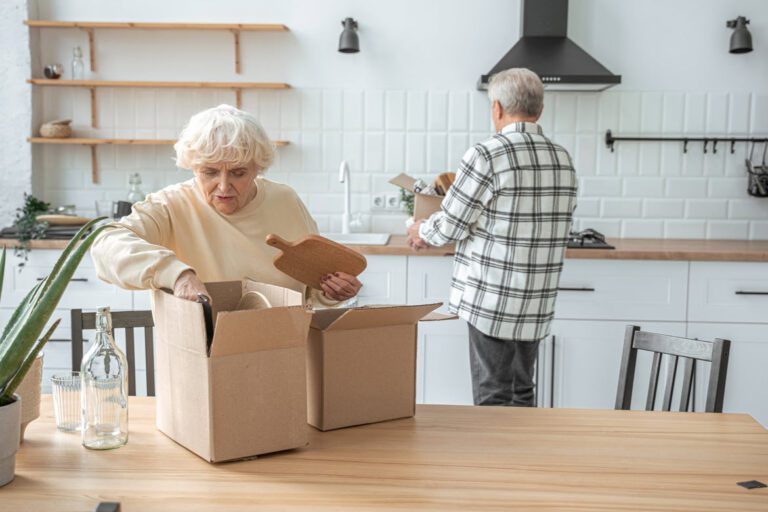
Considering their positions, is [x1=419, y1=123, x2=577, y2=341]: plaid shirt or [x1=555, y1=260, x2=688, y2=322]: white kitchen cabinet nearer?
[x1=419, y1=123, x2=577, y2=341]: plaid shirt

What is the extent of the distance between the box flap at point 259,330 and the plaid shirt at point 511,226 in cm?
132

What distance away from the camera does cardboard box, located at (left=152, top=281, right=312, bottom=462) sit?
4.40 feet

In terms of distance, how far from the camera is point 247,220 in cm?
197

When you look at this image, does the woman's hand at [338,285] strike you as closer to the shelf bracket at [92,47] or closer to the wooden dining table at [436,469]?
the wooden dining table at [436,469]

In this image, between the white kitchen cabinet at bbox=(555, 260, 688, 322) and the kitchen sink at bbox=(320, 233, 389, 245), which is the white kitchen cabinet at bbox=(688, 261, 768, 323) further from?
the kitchen sink at bbox=(320, 233, 389, 245)

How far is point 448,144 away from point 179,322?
2816mm

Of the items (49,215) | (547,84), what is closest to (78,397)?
(49,215)

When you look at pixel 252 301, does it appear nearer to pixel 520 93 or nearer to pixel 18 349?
pixel 18 349

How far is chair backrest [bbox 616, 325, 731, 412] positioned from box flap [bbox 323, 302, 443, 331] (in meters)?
0.64

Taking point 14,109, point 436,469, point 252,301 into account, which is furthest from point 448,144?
point 436,469

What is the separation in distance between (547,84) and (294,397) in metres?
2.62

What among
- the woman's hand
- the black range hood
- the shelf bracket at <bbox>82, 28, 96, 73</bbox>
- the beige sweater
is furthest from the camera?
the shelf bracket at <bbox>82, 28, 96, 73</bbox>

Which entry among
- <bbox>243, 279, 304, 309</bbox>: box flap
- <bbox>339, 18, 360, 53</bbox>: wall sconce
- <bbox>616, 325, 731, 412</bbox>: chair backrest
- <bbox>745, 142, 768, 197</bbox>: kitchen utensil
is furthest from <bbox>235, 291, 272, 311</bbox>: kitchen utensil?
<bbox>745, 142, 768, 197</bbox>: kitchen utensil

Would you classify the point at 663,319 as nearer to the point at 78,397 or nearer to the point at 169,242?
the point at 169,242
